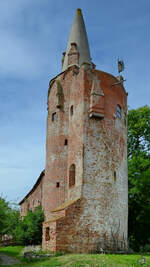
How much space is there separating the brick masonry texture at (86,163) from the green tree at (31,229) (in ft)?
2.78

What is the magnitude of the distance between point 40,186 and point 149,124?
12.0 metres

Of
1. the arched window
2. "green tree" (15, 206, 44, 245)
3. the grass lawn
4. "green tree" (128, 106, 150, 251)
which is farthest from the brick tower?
"green tree" (128, 106, 150, 251)

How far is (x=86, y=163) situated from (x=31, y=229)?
741 centimetres

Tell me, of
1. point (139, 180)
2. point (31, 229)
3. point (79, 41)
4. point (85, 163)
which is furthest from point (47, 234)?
point (79, 41)

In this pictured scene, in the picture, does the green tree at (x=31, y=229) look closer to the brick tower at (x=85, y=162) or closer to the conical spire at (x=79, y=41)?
the brick tower at (x=85, y=162)

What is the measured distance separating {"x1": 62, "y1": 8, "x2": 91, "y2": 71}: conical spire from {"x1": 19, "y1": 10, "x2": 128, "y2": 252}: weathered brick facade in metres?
0.66

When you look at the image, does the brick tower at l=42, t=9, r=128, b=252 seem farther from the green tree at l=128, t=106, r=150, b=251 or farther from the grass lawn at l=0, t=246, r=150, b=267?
the green tree at l=128, t=106, r=150, b=251

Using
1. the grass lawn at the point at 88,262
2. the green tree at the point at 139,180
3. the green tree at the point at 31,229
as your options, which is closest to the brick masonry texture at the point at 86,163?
the green tree at the point at 31,229

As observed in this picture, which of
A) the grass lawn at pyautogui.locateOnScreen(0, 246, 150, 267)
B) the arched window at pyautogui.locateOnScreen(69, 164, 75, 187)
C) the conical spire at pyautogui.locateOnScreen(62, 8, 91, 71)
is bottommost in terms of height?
the grass lawn at pyautogui.locateOnScreen(0, 246, 150, 267)

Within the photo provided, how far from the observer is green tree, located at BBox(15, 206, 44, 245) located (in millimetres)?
25031

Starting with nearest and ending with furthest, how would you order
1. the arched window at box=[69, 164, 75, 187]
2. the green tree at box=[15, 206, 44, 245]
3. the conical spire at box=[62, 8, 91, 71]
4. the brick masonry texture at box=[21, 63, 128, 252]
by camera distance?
1. the brick masonry texture at box=[21, 63, 128, 252]
2. the arched window at box=[69, 164, 75, 187]
3. the green tree at box=[15, 206, 44, 245]
4. the conical spire at box=[62, 8, 91, 71]

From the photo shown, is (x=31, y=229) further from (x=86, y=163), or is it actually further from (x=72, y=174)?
(x=86, y=163)

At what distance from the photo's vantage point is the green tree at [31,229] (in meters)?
25.0

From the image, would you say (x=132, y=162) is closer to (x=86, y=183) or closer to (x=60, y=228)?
(x=86, y=183)
